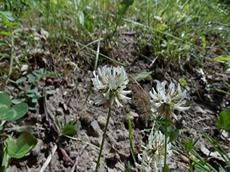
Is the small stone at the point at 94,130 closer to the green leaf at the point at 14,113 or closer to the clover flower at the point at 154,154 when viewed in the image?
the green leaf at the point at 14,113

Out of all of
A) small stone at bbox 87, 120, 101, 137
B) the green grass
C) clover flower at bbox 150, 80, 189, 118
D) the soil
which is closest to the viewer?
clover flower at bbox 150, 80, 189, 118

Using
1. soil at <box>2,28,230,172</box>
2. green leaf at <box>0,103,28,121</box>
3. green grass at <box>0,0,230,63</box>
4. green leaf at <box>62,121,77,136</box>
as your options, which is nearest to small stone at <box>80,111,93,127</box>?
soil at <box>2,28,230,172</box>

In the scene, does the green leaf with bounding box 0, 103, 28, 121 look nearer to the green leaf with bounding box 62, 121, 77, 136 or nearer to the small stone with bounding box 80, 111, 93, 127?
the green leaf with bounding box 62, 121, 77, 136

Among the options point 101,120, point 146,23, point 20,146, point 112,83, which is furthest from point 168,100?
point 146,23

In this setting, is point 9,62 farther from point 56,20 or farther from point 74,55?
point 56,20

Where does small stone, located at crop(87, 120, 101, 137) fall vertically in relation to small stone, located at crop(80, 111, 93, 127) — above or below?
below
